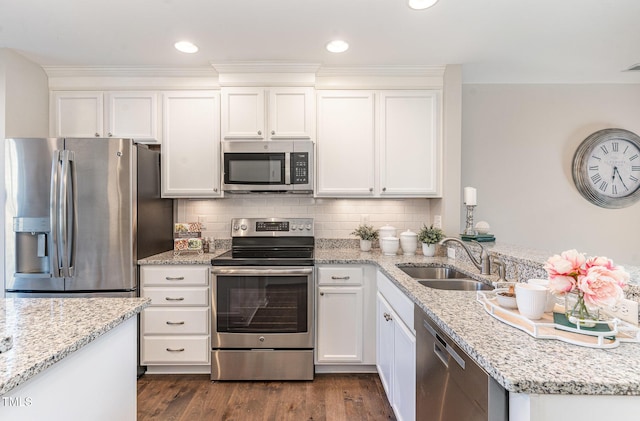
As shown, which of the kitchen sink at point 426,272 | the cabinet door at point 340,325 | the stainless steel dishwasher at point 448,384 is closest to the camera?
the stainless steel dishwasher at point 448,384

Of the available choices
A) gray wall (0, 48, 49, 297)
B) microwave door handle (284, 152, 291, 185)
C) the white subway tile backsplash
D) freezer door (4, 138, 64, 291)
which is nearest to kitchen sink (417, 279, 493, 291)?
the white subway tile backsplash

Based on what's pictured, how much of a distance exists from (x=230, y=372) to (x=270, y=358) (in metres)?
0.31

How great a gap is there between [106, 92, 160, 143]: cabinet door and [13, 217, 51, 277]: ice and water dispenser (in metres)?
0.90

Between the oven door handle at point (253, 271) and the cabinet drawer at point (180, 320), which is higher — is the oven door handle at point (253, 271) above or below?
above

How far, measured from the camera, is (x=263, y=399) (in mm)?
2178

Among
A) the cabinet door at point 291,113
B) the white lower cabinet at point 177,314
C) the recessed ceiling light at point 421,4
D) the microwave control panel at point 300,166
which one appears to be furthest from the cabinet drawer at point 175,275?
the recessed ceiling light at point 421,4

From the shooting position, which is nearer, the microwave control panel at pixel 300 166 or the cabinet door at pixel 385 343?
the cabinet door at pixel 385 343

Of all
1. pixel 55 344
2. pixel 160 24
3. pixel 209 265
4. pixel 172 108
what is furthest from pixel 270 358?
pixel 160 24

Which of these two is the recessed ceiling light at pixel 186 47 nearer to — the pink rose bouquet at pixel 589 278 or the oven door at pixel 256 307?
the oven door at pixel 256 307

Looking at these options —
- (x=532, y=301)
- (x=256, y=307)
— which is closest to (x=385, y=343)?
(x=256, y=307)

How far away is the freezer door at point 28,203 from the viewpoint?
89.0 inches

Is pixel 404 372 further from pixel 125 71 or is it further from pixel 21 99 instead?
pixel 21 99

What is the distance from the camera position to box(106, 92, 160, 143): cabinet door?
273cm

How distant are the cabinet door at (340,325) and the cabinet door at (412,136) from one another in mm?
1006
